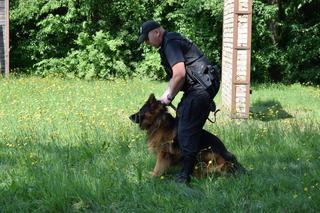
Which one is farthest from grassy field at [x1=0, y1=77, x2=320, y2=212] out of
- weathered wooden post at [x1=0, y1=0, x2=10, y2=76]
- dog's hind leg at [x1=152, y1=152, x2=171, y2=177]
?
weathered wooden post at [x1=0, y1=0, x2=10, y2=76]

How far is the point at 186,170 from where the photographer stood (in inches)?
201

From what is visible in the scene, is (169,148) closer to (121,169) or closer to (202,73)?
(121,169)

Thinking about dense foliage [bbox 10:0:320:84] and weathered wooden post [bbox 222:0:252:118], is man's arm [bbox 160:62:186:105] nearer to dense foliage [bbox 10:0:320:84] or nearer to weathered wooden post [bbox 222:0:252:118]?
weathered wooden post [bbox 222:0:252:118]

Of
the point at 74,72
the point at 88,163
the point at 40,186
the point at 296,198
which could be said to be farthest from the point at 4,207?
the point at 74,72

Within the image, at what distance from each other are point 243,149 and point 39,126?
3256 millimetres

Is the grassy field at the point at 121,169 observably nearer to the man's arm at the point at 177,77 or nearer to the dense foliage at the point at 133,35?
the man's arm at the point at 177,77

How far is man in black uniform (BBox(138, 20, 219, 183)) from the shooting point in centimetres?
496

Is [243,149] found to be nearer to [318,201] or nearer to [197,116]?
[197,116]

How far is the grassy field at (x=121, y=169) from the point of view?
4.47 m

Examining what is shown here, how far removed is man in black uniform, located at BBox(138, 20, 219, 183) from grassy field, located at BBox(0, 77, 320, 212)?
46cm

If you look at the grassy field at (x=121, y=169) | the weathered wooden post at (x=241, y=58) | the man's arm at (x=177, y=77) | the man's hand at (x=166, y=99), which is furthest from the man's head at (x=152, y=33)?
the weathered wooden post at (x=241, y=58)

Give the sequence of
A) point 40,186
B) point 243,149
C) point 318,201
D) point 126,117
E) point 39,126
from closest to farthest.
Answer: point 318,201 < point 40,186 < point 243,149 < point 39,126 < point 126,117

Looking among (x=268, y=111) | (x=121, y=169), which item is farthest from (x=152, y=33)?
(x=268, y=111)

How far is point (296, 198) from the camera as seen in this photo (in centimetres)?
447
